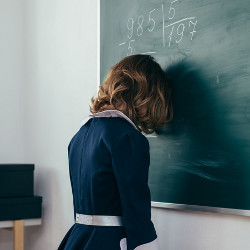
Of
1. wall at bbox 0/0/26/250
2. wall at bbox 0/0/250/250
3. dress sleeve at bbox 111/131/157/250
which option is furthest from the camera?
wall at bbox 0/0/26/250

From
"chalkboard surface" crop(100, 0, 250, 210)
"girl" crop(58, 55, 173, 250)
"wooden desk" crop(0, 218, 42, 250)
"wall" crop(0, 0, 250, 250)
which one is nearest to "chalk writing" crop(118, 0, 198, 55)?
"chalkboard surface" crop(100, 0, 250, 210)

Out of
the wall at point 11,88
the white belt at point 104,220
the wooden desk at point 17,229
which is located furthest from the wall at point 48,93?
the white belt at point 104,220

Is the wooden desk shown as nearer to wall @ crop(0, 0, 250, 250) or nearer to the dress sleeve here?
wall @ crop(0, 0, 250, 250)

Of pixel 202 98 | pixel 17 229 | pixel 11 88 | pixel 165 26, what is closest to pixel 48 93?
→ pixel 11 88

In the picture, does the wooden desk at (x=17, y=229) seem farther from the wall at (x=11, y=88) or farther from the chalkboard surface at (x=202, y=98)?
the chalkboard surface at (x=202, y=98)

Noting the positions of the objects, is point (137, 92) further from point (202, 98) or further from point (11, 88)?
point (11, 88)

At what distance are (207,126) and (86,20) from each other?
108 centimetres

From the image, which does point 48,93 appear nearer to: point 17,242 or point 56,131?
point 56,131

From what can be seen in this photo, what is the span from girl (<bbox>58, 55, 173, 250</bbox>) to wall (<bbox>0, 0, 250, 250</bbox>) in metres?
0.35

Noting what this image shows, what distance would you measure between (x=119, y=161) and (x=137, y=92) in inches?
11.5

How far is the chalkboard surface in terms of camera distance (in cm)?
140

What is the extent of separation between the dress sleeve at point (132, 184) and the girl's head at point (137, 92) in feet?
0.59

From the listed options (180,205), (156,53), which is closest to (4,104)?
(156,53)

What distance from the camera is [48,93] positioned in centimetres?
267
